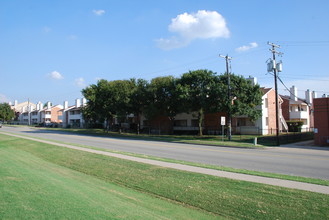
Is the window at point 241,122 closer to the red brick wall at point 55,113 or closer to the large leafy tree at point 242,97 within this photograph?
the large leafy tree at point 242,97

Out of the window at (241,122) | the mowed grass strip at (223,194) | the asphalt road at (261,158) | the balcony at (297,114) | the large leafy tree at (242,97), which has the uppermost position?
the large leafy tree at (242,97)

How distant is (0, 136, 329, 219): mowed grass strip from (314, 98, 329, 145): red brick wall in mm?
22621

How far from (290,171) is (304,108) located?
151ft

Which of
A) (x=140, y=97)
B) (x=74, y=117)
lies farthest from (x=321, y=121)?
(x=74, y=117)

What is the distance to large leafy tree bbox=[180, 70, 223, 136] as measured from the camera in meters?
33.9

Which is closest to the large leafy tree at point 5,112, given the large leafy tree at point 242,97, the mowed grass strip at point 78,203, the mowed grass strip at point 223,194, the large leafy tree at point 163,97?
the large leafy tree at point 163,97

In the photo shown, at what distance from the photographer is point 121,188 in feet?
27.0

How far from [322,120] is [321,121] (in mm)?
137

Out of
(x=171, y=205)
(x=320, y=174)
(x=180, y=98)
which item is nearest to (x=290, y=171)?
(x=320, y=174)

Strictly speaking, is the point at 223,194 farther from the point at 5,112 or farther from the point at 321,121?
the point at 5,112

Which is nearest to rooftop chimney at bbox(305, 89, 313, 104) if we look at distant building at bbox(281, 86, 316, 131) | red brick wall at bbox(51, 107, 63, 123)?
distant building at bbox(281, 86, 316, 131)

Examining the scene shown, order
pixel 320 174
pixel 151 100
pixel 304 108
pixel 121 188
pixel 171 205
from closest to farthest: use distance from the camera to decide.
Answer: pixel 171 205 < pixel 121 188 < pixel 320 174 < pixel 151 100 < pixel 304 108

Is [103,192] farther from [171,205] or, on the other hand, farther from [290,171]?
[290,171]

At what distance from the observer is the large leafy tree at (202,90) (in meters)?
33.9
